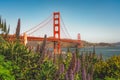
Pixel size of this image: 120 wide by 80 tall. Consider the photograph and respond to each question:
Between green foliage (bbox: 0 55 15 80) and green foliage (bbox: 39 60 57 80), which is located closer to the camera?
green foliage (bbox: 0 55 15 80)

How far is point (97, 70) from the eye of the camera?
10664 mm

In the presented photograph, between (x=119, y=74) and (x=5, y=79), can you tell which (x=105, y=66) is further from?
(x=5, y=79)

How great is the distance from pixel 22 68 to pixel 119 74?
13.1 feet

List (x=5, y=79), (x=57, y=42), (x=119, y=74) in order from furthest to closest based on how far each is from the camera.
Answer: (x=57, y=42) → (x=119, y=74) → (x=5, y=79)

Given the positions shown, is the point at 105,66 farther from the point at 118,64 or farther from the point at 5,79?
the point at 5,79

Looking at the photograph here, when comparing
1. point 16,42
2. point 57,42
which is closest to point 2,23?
point 16,42

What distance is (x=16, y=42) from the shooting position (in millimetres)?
7516

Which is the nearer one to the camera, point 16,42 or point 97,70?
point 16,42

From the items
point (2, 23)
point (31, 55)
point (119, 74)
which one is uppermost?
point (2, 23)

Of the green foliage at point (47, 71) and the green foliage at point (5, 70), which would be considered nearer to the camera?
the green foliage at point (5, 70)

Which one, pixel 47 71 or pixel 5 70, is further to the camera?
pixel 47 71

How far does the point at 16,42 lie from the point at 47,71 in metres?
1.07

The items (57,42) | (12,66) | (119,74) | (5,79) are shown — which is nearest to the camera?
(5,79)

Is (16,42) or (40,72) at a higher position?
(16,42)
